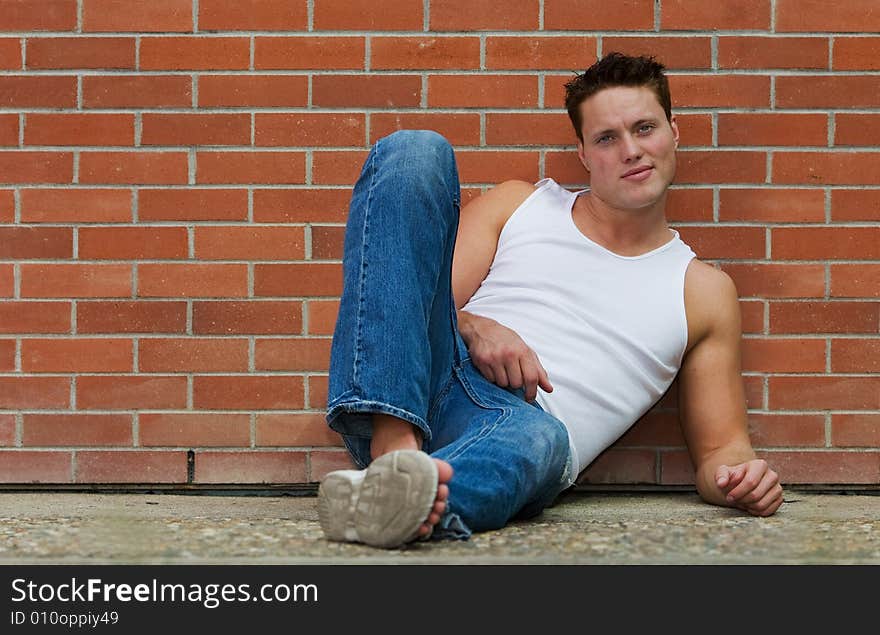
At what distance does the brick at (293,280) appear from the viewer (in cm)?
280

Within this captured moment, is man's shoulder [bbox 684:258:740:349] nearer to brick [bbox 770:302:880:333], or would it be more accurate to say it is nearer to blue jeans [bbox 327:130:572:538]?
brick [bbox 770:302:880:333]

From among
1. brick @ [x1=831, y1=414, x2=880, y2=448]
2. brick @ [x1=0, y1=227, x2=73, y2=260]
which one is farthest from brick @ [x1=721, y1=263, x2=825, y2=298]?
brick @ [x1=0, y1=227, x2=73, y2=260]

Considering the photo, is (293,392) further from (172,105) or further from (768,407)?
(768,407)

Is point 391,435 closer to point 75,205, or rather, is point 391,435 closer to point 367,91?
point 367,91

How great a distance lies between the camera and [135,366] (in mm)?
2795

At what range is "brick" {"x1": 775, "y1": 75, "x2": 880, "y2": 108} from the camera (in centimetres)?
279

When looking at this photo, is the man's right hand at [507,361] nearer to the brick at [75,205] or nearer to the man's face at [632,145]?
the man's face at [632,145]

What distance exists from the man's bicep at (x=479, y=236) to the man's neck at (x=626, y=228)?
7.4 inches

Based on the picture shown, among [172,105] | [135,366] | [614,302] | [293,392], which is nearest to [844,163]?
[614,302]

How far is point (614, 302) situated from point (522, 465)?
0.66 metres

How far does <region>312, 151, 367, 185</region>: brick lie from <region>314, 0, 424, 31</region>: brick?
34 cm

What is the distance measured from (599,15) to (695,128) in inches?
15.7

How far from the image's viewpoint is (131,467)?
110 inches


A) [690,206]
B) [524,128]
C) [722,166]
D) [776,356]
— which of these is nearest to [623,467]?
[776,356]
